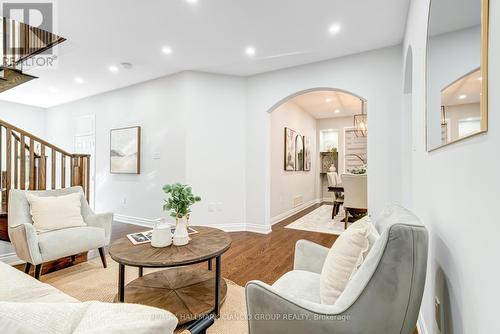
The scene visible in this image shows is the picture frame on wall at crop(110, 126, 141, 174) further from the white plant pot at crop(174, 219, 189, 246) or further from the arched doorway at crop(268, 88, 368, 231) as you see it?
the white plant pot at crop(174, 219, 189, 246)

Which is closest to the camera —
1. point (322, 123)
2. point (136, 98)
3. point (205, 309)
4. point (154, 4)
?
point (205, 309)

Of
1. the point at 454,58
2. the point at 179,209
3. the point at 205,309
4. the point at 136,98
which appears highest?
the point at 136,98

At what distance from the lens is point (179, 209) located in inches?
76.3

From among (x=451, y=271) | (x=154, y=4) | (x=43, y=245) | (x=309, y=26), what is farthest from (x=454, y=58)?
(x=43, y=245)

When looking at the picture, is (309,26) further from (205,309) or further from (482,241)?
(205,309)

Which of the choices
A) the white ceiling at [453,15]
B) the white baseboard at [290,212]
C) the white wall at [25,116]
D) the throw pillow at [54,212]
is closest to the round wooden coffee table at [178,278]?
the throw pillow at [54,212]

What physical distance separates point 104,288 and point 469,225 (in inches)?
106

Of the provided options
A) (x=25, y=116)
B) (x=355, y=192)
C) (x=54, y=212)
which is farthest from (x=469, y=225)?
(x=25, y=116)

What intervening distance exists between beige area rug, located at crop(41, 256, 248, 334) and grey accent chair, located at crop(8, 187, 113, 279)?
18cm

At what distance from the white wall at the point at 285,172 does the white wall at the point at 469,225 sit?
3.66 metres

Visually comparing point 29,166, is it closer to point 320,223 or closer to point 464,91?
point 464,91

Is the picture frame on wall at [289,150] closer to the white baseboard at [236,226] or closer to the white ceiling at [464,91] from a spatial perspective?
the white baseboard at [236,226]

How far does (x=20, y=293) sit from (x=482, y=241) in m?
1.68

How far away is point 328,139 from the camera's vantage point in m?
8.18
